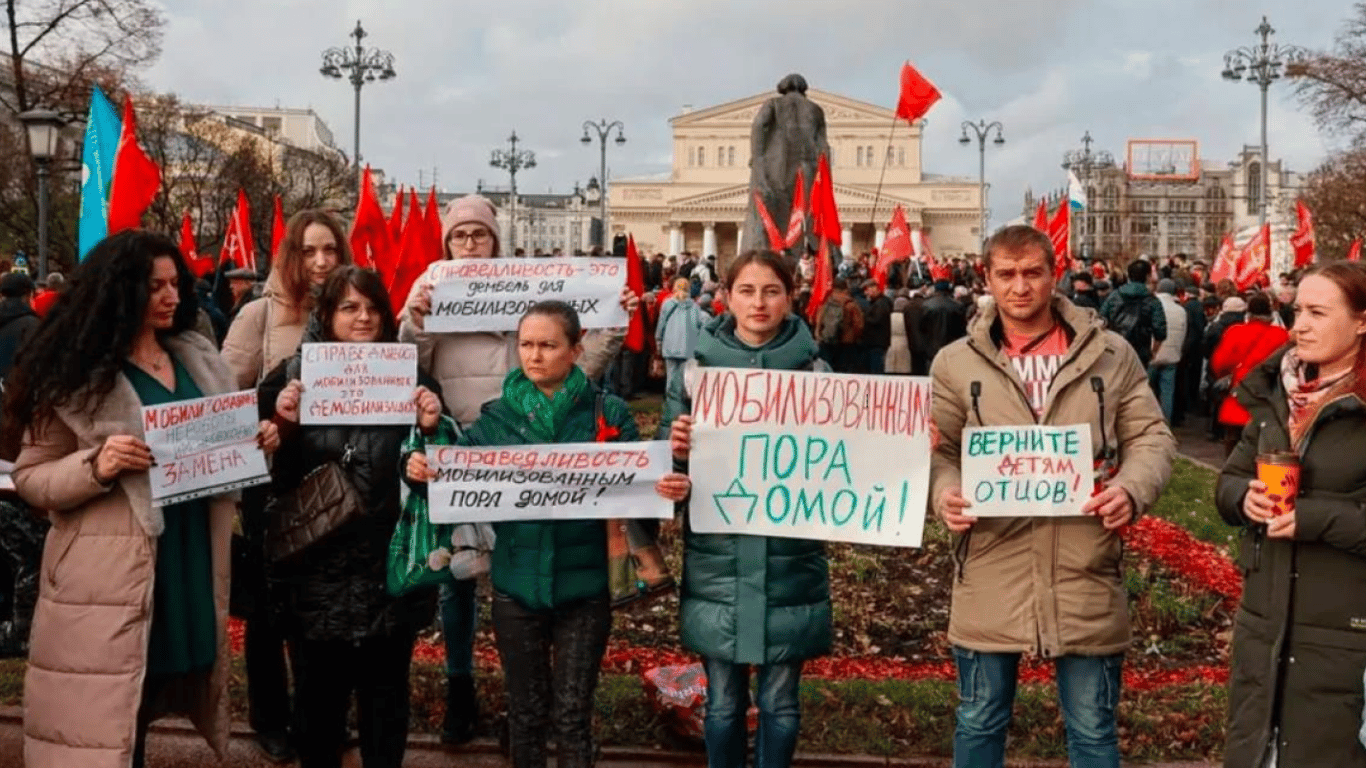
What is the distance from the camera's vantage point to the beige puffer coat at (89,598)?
13.1ft

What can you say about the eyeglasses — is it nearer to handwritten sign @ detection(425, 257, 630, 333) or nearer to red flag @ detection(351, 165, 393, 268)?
handwritten sign @ detection(425, 257, 630, 333)

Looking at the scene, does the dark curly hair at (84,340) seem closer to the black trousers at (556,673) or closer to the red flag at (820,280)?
the black trousers at (556,673)

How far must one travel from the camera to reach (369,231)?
1241cm

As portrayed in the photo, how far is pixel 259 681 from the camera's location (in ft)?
17.8

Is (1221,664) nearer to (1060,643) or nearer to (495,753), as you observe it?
(1060,643)

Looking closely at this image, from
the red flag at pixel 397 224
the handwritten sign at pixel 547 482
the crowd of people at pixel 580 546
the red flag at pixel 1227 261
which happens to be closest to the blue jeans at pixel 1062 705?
the crowd of people at pixel 580 546

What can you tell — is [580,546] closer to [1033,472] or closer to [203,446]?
[203,446]

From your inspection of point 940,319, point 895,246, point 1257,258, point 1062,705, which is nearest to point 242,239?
point 940,319

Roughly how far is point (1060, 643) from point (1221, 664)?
11.1 ft

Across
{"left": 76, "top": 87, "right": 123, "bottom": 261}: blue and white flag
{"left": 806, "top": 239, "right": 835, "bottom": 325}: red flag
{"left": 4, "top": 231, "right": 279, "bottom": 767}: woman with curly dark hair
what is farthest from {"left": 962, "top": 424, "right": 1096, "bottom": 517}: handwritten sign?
{"left": 806, "top": 239, "right": 835, "bottom": 325}: red flag

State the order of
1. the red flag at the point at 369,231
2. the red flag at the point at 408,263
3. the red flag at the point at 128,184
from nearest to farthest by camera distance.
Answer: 1. the red flag at the point at 128,184
2. the red flag at the point at 408,263
3. the red flag at the point at 369,231

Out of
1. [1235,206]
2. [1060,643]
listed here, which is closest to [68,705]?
[1060,643]

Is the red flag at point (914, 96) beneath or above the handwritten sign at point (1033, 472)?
above

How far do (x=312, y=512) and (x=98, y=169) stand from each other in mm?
4772
